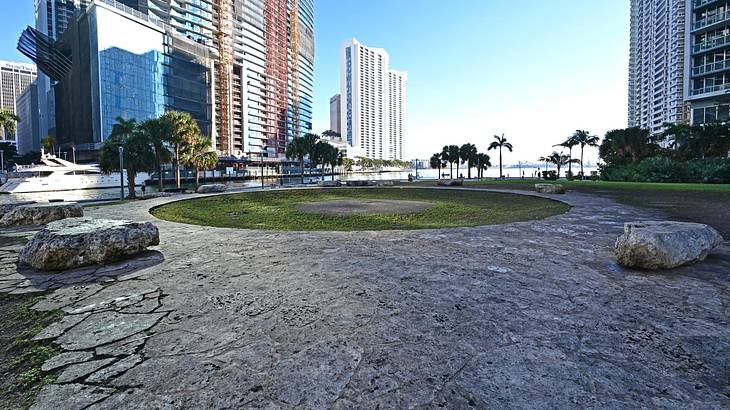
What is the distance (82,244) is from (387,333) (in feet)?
17.7

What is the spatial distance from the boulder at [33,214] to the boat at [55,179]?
172 feet

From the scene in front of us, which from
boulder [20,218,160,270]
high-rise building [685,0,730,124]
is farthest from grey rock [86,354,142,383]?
high-rise building [685,0,730,124]

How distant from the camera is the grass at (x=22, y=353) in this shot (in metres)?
2.64

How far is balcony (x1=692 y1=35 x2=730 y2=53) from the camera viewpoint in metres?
47.7

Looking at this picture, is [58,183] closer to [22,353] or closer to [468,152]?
[22,353]

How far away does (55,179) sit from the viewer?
56.8 meters

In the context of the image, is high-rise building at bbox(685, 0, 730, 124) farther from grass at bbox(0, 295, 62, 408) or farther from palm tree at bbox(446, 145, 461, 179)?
grass at bbox(0, 295, 62, 408)

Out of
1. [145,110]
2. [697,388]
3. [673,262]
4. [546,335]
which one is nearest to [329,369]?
[546,335]

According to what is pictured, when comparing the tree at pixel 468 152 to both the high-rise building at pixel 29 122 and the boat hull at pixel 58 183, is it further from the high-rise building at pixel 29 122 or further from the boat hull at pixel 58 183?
the high-rise building at pixel 29 122

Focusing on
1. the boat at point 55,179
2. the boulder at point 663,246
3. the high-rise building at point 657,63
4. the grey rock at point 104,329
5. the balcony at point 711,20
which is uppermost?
the high-rise building at point 657,63

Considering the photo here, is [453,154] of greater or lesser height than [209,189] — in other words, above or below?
above

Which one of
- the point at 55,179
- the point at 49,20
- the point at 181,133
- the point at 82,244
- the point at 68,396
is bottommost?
the point at 68,396

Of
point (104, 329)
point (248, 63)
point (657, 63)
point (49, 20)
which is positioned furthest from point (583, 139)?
point (49, 20)

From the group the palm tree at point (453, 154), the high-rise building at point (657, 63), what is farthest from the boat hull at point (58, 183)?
the high-rise building at point (657, 63)
